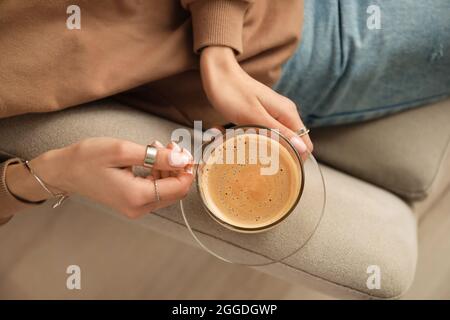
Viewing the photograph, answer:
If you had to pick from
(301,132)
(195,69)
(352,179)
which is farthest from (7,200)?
(352,179)

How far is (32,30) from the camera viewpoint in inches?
25.9

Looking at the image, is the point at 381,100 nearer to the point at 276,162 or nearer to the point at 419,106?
the point at 419,106

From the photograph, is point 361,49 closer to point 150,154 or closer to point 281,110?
point 281,110

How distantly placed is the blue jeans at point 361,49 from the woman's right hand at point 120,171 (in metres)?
0.29

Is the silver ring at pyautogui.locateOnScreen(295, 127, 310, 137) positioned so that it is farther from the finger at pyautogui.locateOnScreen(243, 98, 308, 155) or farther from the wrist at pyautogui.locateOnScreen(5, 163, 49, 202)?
the wrist at pyautogui.locateOnScreen(5, 163, 49, 202)

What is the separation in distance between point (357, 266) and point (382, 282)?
5cm

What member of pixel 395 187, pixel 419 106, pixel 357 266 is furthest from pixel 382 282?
pixel 419 106

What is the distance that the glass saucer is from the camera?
0.72 meters

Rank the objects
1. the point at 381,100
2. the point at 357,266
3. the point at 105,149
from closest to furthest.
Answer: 1. the point at 105,149
2. the point at 357,266
3. the point at 381,100

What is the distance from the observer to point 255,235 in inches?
28.1

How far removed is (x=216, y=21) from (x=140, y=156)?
243 mm

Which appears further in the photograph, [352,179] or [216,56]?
[352,179]
